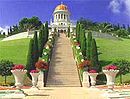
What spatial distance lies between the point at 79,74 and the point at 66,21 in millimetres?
71141

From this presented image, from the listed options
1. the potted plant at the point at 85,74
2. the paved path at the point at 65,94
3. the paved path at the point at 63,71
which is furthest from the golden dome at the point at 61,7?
the paved path at the point at 65,94

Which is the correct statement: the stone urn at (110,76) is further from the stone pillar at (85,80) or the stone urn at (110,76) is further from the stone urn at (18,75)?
the stone pillar at (85,80)

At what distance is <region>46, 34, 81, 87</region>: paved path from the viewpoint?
32.1 meters

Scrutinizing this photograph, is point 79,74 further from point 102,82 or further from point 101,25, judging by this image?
point 101,25

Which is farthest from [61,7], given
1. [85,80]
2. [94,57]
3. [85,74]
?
[85,80]

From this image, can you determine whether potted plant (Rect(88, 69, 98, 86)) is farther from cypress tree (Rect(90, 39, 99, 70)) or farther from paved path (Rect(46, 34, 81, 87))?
cypress tree (Rect(90, 39, 99, 70))

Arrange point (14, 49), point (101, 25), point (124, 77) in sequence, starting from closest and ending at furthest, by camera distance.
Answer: point (124, 77) → point (14, 49) → point (101, 25)

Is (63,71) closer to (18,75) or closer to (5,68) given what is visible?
(5,68)

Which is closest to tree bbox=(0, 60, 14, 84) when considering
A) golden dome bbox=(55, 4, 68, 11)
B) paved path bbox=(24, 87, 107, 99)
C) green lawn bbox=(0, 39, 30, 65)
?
green lawn bbox=(0, 39, 30, 65)

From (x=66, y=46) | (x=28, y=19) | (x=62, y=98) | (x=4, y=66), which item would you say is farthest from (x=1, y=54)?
(x=28, y=19)

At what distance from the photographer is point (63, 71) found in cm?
3534

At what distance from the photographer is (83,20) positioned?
10656cm

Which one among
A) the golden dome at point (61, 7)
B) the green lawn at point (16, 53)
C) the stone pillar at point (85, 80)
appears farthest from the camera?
the golden dome at point (61, 7)

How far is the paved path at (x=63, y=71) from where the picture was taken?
32.1 metres
